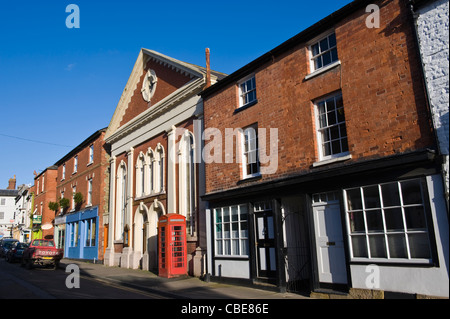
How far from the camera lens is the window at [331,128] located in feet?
33.4

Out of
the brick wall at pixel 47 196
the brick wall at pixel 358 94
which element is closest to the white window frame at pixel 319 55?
the brick wall at pixel 358 94

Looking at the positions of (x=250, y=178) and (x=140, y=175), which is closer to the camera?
(x=250, y=178)

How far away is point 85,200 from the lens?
1113 inches

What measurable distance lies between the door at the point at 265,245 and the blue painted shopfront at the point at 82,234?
16893 millimetres

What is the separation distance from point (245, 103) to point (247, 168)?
2613 millimetres

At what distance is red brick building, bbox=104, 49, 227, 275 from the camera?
55.5ft

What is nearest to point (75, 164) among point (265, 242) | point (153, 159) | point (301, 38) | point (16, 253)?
point (16, 253)

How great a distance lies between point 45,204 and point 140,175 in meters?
21.2

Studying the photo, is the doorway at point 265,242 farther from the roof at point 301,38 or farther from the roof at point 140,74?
the roof at point 140,74

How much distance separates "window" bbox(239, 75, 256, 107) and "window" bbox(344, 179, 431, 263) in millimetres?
5715

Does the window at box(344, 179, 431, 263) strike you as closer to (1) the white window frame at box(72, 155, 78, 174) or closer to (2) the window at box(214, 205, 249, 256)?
(2) the window at box(214, 205, 249, 256)

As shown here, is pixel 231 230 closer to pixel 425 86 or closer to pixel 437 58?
pixel 425 86
